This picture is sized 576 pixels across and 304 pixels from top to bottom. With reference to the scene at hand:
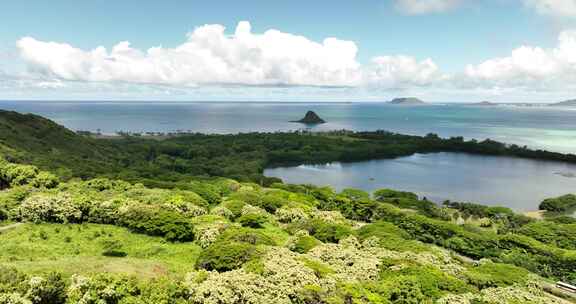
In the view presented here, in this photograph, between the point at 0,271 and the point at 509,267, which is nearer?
the point at 0,271

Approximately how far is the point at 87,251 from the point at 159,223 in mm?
6008

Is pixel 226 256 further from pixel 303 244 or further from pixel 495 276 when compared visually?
pixel 495 276

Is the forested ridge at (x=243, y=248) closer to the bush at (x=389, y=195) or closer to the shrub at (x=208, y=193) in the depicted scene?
the shrub at (x=208, y=193)

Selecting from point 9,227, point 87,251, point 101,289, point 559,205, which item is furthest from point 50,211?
point 559,205

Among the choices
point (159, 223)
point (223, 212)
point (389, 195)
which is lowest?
point (389, 195)

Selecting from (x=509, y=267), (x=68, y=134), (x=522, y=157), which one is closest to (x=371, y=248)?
(x=509, y=267)

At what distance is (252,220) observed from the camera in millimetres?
35312

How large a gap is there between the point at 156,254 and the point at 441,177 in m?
85.7

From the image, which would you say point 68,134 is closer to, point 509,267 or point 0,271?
point 0,271

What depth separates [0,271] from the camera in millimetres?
17594

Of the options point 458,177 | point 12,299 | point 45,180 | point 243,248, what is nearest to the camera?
point 12,299

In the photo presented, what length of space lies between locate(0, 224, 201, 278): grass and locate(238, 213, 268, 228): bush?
7.08 meters

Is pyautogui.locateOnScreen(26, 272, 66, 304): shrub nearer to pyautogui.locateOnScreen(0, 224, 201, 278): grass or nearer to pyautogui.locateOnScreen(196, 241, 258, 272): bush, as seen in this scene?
pyautogui.locateOnScreen(0, 224, 201, 278): grass

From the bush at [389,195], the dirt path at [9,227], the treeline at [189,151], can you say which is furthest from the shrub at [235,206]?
the bush at [389,195]
